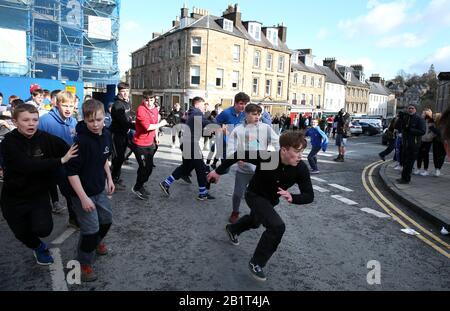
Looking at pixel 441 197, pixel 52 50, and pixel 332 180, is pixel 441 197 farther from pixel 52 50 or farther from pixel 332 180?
pixel 52 50

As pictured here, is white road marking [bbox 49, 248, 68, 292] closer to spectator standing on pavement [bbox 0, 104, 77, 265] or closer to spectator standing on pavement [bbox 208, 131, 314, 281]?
spectator standing on pavement [bbox 0, 104, 77, 265]

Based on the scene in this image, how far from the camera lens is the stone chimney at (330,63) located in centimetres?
5944

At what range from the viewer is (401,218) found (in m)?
6.36

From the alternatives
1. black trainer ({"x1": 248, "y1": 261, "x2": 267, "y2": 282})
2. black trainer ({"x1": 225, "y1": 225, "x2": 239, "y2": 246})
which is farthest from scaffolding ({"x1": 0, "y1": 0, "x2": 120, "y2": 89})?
black trainer ({"x1": 248, "y1": 261, "x2": 267, "y2": 282})

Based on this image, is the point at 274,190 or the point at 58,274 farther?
the point at 274,190

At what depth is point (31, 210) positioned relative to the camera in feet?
11.8

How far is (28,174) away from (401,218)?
6.08 meters

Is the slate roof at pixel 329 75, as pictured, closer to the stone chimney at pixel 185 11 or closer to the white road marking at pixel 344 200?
the stone chimney at pixel 185 11

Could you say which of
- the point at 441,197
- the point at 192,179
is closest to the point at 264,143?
the point at 192,179

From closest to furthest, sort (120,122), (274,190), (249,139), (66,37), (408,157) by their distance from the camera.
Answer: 1. (274,190)
2. (249,139)
3. (120,122)
4. (408,157)
5. (66,37)

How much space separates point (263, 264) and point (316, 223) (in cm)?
236

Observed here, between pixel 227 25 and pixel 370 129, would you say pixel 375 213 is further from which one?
pixel 227 25

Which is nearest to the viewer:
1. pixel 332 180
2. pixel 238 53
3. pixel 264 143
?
pixel 264 143

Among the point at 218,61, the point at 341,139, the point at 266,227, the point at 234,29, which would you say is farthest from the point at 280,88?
the point at 266,227
